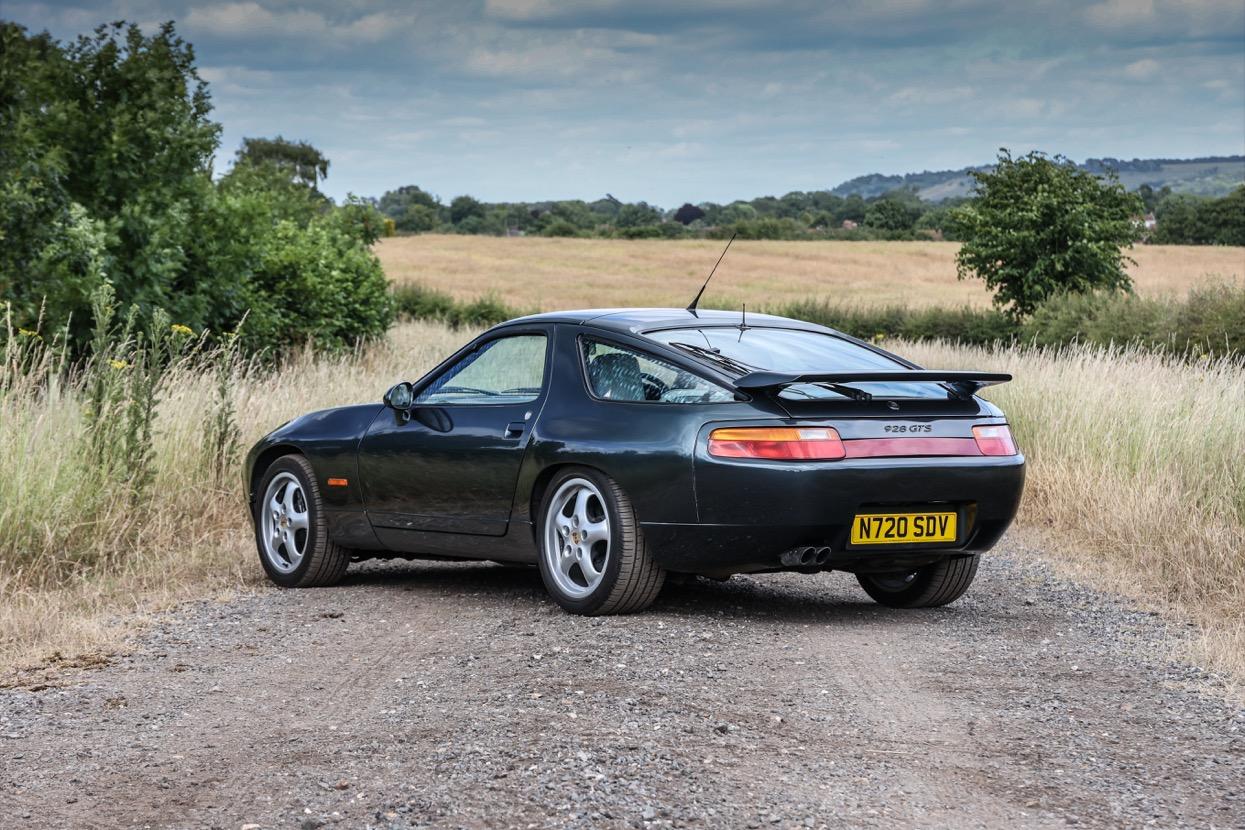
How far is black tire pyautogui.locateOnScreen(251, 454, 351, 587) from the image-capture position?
9039 mm

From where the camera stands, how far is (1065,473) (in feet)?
41.7

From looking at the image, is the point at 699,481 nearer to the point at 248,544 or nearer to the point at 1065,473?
the point at 248,544

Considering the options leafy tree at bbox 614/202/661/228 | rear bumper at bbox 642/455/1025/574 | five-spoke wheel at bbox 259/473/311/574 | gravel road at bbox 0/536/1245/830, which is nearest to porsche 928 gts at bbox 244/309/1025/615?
rear bumper at bbox 642/455/1025/574

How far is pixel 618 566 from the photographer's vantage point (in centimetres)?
729

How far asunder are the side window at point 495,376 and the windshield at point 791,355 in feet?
2.53

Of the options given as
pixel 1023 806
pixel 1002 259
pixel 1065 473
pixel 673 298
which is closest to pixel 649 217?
pixel 673 298

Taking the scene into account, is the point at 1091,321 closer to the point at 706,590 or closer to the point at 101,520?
the point at 706,590

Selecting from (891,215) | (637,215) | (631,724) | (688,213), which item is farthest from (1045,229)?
(688,213)

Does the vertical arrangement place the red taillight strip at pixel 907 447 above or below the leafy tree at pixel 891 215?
below

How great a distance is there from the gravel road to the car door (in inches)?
21.5

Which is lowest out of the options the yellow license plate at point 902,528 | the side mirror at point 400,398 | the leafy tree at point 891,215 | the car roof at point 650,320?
the yellow license plate at point 902,528

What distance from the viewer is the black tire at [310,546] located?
29.7 ft

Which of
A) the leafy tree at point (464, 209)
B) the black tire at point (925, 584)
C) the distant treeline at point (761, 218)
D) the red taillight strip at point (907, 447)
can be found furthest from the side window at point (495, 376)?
the leafy tree at point (464, 209)

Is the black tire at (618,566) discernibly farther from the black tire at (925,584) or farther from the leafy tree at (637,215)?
the leafy tree at (637,215)
